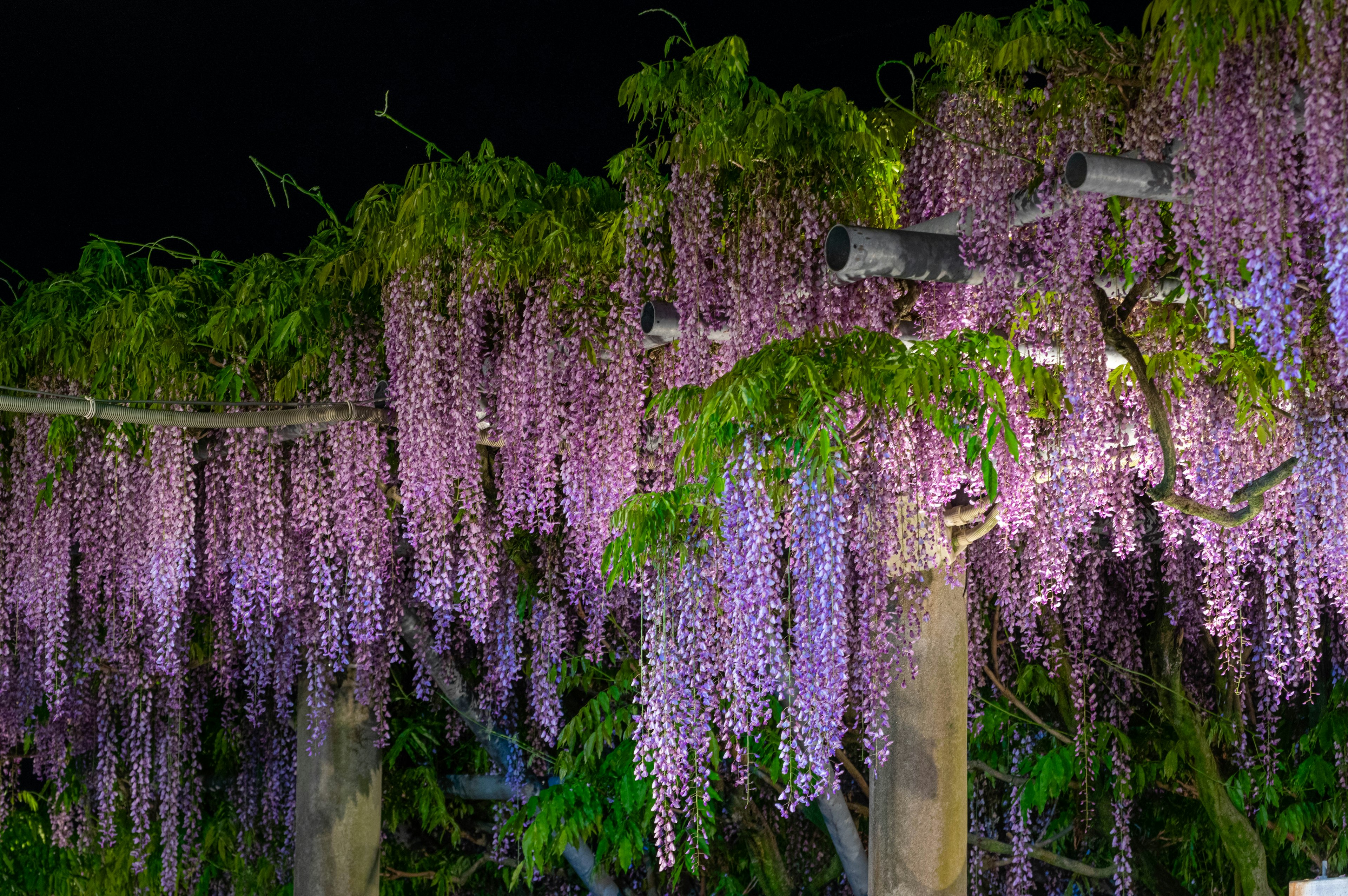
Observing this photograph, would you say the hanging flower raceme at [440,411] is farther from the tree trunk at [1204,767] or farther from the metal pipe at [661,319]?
the tree trunk at [1204,767]

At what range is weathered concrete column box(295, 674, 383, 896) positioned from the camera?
5.80 metres

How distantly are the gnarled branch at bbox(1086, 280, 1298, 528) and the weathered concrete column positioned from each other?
3709 millimetres

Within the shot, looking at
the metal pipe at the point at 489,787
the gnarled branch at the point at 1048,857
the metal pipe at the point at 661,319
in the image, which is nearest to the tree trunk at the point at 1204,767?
the gnarled branch at the point at 1048,857

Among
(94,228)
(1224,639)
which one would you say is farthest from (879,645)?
(94,228)

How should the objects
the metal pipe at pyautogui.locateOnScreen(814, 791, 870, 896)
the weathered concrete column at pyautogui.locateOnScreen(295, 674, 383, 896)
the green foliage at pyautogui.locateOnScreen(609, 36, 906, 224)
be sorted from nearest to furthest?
the green foliage at pyautogui.locateOnScreen(609, 36, 906, 224) → the metal pipe at pyautogui.locateOnScreen(814, 791, 870, 896) → the weathered concrete column at pyautogui.locateOnScreen(295, 674, 383, 896)

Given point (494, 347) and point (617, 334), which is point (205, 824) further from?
point (617, 334)

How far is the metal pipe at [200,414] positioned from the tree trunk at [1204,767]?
329 centimetres

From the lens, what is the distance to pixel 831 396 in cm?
301

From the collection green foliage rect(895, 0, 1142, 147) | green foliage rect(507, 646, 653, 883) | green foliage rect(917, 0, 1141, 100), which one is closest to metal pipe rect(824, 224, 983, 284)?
green foliage rect(895, 0, 1142, 147)

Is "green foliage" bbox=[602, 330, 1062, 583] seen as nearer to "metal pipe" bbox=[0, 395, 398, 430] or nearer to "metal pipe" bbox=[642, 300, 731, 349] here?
"metal pipe" bbox=[642, 300, 731, 349]

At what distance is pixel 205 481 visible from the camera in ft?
18.0

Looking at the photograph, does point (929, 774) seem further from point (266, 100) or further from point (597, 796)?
point (266, 100)

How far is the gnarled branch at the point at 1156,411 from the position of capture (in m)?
3.31

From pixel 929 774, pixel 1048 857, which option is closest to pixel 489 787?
pixel 1048 857
